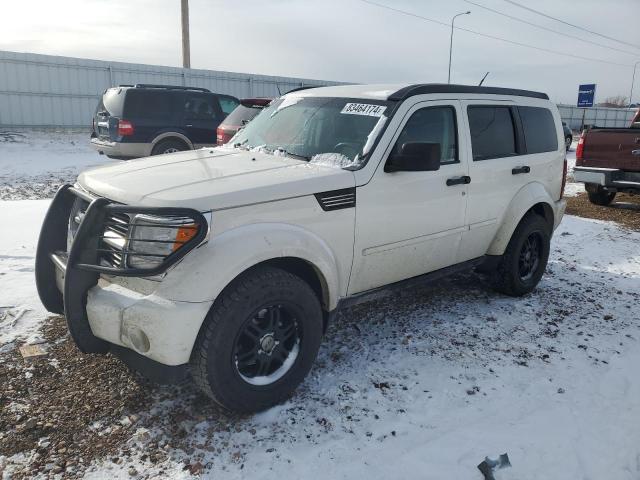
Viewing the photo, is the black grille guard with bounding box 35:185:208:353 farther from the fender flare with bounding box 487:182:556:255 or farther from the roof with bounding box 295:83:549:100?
the fender flare with bounding box 487:182:556:255

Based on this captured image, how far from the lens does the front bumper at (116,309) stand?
A: 260 centimetres

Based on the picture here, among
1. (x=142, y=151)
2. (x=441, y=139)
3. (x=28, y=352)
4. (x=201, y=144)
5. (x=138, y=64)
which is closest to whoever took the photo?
(x=28, y=352)

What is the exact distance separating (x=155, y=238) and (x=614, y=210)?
943cm

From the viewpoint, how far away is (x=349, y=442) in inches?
111

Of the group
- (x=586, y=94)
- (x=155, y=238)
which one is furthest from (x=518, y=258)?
(x=586, y=94)

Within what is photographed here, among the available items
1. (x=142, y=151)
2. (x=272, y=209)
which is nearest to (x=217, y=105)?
(x=142, y=151)

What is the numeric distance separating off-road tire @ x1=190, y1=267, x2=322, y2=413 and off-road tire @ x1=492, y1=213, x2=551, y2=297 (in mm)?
2440

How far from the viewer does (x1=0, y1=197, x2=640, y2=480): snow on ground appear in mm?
2672

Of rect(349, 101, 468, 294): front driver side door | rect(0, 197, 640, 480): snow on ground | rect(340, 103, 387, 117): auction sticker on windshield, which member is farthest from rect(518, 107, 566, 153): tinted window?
rect(340, 103, 387, 117): auction sticker on windshield

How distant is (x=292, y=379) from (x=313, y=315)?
0.41m

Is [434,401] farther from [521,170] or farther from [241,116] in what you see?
[241,116]

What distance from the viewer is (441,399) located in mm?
3262

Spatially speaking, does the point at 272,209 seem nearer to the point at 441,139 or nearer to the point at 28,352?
the point at 441,139

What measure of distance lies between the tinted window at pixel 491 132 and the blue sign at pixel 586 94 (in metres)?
25.7
